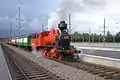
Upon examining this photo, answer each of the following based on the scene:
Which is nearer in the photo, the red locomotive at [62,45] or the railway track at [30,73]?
the railway track at [30,73]

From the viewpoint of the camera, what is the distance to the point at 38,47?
1192 inches

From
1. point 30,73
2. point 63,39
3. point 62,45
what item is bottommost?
point 30,73

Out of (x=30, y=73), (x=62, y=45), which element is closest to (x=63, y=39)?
(x=62, y=45)

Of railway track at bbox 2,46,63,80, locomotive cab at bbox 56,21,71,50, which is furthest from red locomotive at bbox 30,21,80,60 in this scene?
railway track at bbox 2,46,63,80

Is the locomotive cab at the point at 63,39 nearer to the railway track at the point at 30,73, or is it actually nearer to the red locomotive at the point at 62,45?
the red locomotive at the point at 62,45

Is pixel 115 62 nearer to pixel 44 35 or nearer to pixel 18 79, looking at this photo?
pixel 18 79

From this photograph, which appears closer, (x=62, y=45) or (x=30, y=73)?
(x=30, y=73)

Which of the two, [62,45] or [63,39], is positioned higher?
[63,39]

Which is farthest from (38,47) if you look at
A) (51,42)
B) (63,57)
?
(63,57)

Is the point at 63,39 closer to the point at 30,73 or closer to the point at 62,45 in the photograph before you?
the point at 62,45

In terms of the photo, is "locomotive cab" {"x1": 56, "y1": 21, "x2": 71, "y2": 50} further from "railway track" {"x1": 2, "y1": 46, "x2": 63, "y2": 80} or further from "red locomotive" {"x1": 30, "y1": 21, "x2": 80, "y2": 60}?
"railway track" {"x1": 2, "y1": 46, "x2": 63, "y2": 80}

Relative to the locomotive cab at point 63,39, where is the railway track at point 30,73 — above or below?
below

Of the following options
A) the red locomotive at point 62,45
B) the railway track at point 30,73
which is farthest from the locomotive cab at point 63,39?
the railway track at point 30,73

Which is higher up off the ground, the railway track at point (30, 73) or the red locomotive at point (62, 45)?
the red locomotive at point (62, 45)
